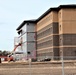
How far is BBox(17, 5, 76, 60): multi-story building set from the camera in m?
93.5

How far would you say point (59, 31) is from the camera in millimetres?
97750

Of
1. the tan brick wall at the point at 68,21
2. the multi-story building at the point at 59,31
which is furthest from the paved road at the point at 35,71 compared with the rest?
the tan brick wall at the point at 68,21

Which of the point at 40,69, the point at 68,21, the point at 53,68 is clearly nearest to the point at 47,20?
the point at 68,21

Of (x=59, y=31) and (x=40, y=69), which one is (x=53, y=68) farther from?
(x=59, y=31)

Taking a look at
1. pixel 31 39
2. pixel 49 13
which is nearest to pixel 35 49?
pixel 31 39

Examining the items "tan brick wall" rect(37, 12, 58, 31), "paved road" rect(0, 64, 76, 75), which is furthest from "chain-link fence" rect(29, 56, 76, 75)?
"tan brick wall" rect(37, 12, 58, 31)

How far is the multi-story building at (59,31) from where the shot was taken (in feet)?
307

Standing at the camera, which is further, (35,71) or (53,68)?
(53,68)

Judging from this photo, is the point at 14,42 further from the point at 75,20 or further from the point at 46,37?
the point at 75,20

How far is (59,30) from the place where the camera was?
97.7 meters

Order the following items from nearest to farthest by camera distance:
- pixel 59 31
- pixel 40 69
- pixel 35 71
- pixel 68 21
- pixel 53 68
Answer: pixel 35 71 → pixel 40 69 → pixel 53 68 → pixel 68 21 → pixel 59 31

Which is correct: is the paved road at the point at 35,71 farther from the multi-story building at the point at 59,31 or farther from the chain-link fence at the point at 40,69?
the multi-story building at the point at 59,31

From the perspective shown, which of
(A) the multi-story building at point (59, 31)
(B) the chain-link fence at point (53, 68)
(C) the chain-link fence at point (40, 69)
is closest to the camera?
(B) the chain-link fence at point (53, 68)

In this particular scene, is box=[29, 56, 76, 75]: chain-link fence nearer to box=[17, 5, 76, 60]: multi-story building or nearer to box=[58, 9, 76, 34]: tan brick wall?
box=[17, 5, 76, 60]: multi-story building
